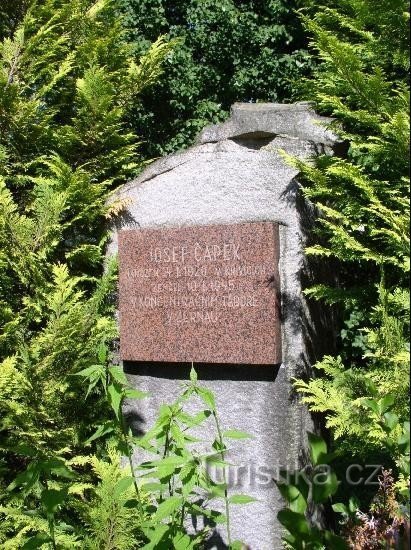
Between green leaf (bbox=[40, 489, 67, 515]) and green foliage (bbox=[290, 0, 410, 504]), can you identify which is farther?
green foliage (bbox=[290, 0, 410, 504])

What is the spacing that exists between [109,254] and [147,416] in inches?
37.9

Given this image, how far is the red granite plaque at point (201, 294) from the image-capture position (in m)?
3.26

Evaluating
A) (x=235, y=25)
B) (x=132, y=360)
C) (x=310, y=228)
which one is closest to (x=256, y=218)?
(x=310, y=228)

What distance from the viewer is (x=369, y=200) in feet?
10.1

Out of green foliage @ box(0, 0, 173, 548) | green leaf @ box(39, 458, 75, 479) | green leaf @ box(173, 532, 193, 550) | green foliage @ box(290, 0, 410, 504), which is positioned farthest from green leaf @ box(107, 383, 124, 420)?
green foliage @ box(0, 0, 173, 548)

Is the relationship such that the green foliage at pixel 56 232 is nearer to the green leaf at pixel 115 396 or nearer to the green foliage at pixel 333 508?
the green leaf at pixel 115 396

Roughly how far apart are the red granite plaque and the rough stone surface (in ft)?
0.29

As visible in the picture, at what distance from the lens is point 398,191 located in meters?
2.86

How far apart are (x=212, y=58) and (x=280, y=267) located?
12.3 feet

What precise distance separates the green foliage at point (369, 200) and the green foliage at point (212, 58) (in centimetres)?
297

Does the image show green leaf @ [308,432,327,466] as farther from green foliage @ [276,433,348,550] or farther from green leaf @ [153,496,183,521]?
green leaf @ [153,496,183,521]

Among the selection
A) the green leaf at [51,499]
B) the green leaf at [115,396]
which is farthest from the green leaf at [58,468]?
the green leaf at [115,396]

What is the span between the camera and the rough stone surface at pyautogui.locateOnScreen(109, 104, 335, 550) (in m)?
3.27

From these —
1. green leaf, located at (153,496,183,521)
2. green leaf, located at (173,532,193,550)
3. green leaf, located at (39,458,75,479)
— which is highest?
green leaf, located at (39,458,75,479)
